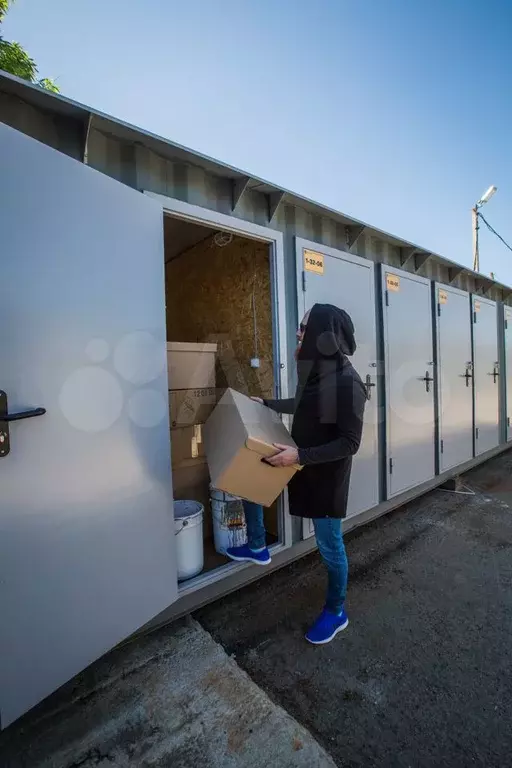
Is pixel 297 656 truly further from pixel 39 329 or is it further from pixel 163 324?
pixel 39 329

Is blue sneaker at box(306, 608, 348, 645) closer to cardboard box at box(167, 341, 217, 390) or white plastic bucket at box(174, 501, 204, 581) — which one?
white plastic bucket at box(174, 501, 204, 581)

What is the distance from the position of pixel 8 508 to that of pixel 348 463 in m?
1.40

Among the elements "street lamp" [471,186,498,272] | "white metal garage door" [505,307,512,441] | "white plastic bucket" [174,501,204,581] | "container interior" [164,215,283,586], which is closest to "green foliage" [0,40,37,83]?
"container interior" [164,215,283,586]

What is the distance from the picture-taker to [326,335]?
1.75m

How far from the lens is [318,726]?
1.42 meters

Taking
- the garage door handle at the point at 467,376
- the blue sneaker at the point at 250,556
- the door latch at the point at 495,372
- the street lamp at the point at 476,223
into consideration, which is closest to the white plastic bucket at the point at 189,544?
the blue sneaker at the point at 250,556

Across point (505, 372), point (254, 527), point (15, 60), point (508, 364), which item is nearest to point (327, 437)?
point (254, 527)

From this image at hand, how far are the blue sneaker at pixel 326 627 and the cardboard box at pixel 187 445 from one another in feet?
4.29

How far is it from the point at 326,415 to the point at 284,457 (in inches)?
11.5

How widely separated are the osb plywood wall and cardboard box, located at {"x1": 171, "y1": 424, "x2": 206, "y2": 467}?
1.91ft

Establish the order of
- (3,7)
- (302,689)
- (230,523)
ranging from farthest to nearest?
(3,7) < (230,523) < (302,689)

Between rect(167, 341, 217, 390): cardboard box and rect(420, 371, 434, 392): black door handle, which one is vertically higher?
rect(167, 341, 217, 390): cardboard box

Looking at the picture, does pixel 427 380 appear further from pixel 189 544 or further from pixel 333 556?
pixel 189 544

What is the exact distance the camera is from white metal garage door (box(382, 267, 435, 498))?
3.33 meters
